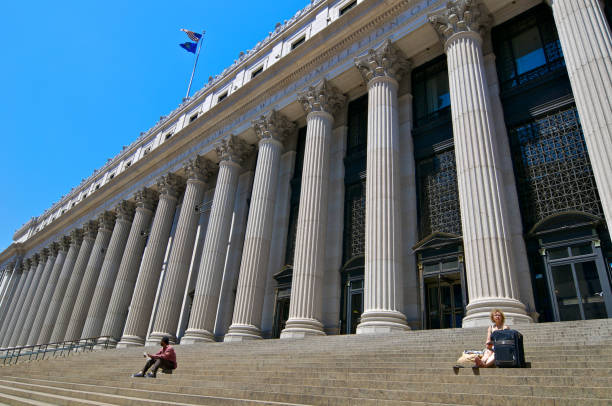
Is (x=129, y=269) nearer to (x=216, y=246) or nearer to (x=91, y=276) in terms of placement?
(x=91, y=276)

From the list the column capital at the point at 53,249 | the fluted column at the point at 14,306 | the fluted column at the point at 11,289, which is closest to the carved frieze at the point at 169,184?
the column capital at the point at 53,249

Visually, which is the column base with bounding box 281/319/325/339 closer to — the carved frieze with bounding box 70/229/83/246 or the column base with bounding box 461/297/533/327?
the column base with bounding box 461/297/533/327

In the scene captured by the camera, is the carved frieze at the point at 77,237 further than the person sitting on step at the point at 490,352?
Yes

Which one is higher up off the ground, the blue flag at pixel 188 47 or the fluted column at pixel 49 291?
the blue flag at pixel 188 47

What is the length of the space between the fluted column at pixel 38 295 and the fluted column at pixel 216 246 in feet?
97.2

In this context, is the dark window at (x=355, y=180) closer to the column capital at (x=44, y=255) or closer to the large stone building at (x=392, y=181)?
the large stone building at (x=392, y=181)

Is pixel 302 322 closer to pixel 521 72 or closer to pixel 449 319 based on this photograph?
pixel 449 319

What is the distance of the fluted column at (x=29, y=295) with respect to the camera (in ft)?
152

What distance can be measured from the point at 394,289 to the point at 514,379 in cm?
884

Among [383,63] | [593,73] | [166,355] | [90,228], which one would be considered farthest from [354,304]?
[90,228]

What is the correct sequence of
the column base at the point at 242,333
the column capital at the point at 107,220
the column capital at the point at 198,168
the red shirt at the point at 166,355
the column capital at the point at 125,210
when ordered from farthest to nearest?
1. the column capital at the point at 107,220
2. the column capital at the point at 125,210
3. the column capital at the point at 198,168
4. the column base at the point at 242,333
5. the red shirt at the point at 166,355

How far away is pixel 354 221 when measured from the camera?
67.9 ft

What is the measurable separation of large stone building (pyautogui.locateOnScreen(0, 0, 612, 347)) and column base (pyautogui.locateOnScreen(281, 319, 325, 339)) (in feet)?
0.35

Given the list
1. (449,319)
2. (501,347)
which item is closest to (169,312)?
(449,319)
